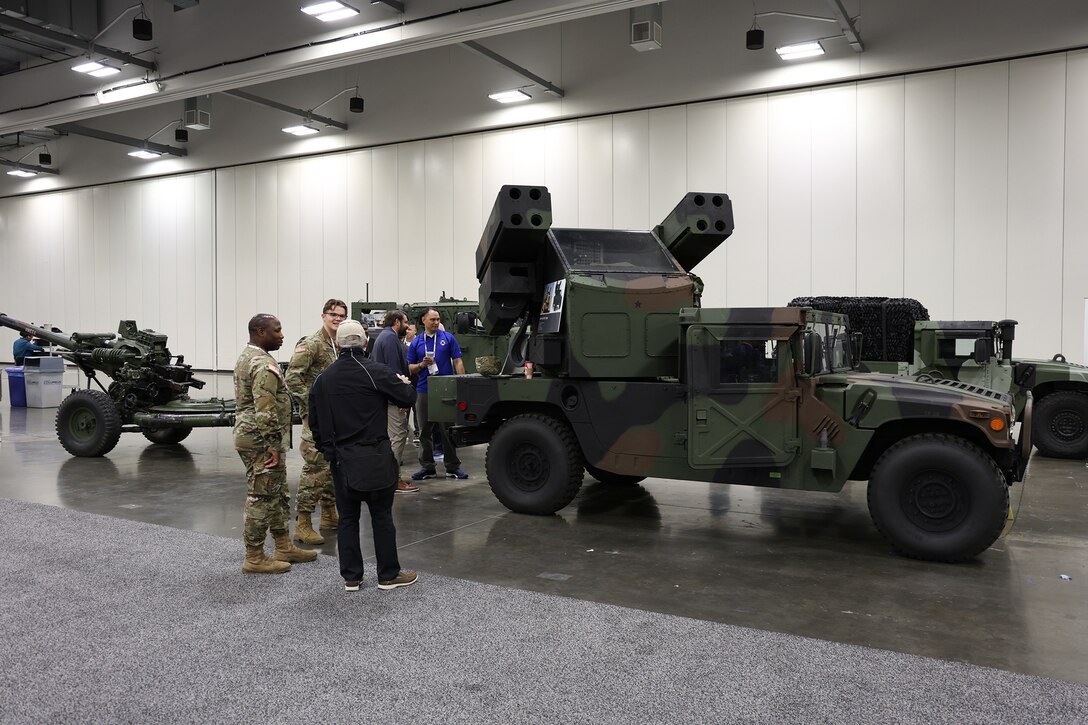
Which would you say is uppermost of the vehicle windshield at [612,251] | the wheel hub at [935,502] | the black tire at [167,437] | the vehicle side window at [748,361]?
the vehicle windshield at [612,251]

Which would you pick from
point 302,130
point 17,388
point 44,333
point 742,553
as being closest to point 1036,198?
point 742,553

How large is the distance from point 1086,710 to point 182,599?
14.1 feet

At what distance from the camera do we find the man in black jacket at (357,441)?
4.64 metres

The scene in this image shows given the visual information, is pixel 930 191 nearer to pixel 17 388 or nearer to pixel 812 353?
pixel 812 353

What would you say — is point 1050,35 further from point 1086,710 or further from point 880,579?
point 1086,710

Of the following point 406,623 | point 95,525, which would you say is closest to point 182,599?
point 406,623

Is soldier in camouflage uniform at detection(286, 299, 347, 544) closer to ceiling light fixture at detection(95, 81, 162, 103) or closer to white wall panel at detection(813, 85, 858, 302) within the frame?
white wall panel at detection(813, 85, 858, 302)

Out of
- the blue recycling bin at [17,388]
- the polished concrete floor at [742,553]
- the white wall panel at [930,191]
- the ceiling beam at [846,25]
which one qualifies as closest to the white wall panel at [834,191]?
the ceiling beam at [846,25]

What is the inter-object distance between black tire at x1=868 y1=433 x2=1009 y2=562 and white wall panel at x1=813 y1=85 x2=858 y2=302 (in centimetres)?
953

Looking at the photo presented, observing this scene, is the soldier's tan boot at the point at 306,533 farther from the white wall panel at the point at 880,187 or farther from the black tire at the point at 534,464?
the white wall panel at the point at 880,187

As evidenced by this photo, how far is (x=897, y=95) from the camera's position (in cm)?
1380

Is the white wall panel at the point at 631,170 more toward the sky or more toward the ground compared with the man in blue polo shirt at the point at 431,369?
more toward the sky

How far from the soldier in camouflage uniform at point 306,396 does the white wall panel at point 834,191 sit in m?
10.7

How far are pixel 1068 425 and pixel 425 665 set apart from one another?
8942mm
